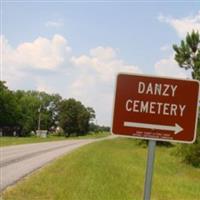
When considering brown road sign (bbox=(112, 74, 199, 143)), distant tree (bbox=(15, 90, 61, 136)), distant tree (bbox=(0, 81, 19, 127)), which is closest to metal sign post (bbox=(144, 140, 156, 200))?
brown road sign (bbox=(112, 74, 199, 143))

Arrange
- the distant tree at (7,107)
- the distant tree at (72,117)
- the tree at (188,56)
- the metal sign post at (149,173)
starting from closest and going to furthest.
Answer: the metal sign post at (149,173)
the tree at (188,56)
the distant tree at (7,107)
the distant tree at (72,117)

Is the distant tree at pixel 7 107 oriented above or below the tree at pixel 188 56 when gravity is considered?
below

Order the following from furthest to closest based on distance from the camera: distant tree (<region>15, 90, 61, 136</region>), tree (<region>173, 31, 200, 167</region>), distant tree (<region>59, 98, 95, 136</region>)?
distant tree (<region>59, 98, 95, 136</region>) → distant tree (<region>15, 90, 61, 136</region>) → tree (<region>173, 31, 200, 167</region>)

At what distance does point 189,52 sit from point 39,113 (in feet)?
396

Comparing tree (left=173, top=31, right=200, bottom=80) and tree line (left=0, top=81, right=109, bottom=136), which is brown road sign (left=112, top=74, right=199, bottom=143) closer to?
tree (left=173, top=31, right=200, bottom=80)

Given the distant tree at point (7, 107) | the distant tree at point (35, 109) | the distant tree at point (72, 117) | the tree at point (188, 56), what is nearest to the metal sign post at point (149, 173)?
the tree at point (188, 56)

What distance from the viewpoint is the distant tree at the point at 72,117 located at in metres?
155

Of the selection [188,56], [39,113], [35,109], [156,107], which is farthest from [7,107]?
[156,107]

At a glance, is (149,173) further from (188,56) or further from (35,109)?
(35,109)

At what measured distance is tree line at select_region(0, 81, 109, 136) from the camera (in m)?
128

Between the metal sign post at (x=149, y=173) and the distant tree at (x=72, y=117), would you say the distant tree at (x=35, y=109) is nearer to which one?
the distant tree at (x=72, y=117)

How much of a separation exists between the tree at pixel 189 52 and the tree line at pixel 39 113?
88.8 meters

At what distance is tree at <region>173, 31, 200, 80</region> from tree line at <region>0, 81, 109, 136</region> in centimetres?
8880

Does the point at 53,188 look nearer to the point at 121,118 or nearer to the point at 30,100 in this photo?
the point at 121,118
